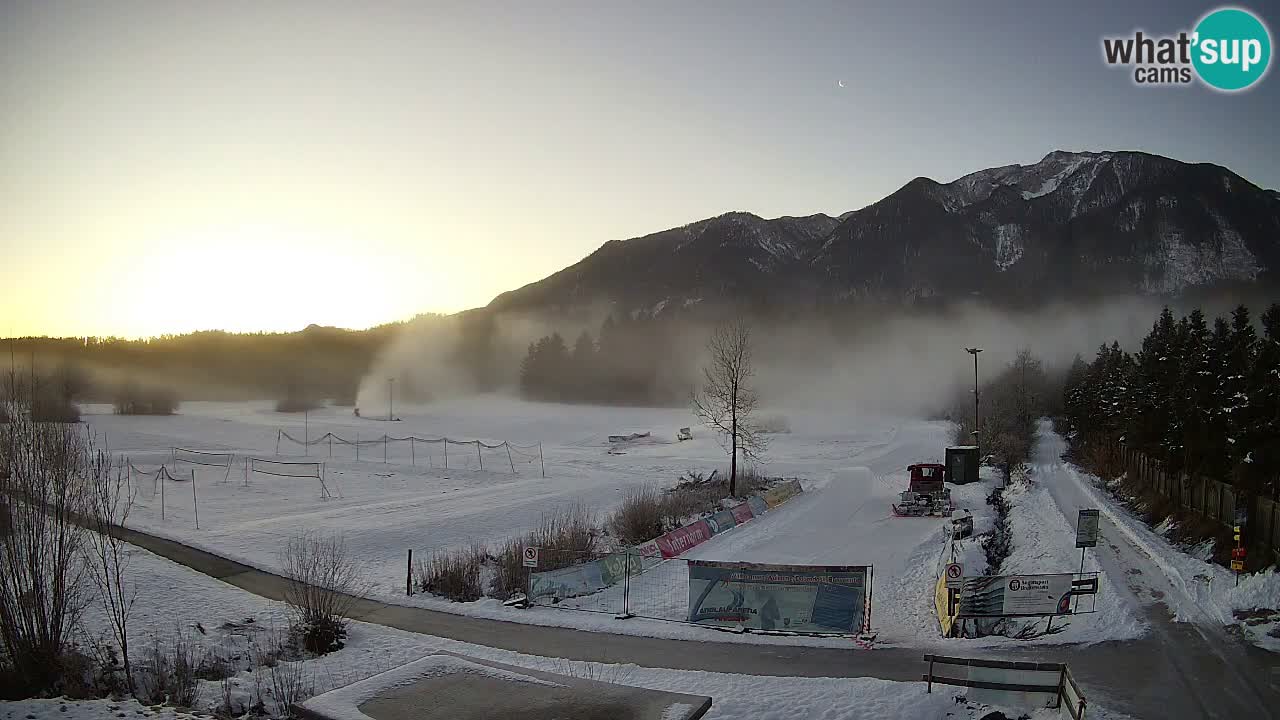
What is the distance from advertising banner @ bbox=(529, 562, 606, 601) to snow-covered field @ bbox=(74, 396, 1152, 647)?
723 millimetres

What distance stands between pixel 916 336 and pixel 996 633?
188507 millimetres

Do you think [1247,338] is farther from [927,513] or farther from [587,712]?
[587,712]

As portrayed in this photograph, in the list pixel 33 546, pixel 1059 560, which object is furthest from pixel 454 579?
pixel 1059 560

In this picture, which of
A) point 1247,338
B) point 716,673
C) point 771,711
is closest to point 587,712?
point 771,711

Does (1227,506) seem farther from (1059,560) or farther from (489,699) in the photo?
(489,699)

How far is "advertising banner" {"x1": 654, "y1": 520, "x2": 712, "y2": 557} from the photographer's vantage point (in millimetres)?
29734

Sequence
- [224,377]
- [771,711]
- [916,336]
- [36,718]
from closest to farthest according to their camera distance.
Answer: [36,718] → [771,711] → [224,377] → [916,336]

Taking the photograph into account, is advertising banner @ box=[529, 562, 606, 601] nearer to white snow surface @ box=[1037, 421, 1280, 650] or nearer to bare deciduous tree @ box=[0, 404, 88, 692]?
bare deciduous tree @ box=[0, 404, 88, 692]

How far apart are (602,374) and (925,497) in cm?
10086

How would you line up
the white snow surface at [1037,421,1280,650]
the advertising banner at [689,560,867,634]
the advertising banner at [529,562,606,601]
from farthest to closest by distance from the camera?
the advertising banner at [529,562,606,601], the advertising banner at [689,560,867,634], the white snow surface at [1037,421,1280,650]

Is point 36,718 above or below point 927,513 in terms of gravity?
above

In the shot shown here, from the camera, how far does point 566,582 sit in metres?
22.9

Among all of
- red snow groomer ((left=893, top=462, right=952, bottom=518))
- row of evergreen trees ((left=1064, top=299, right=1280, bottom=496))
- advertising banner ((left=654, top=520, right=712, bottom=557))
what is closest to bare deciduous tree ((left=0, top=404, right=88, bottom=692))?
advertising banner ((left=654, top=520, right=712, bottom=557))

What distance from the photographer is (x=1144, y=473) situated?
44938mm
